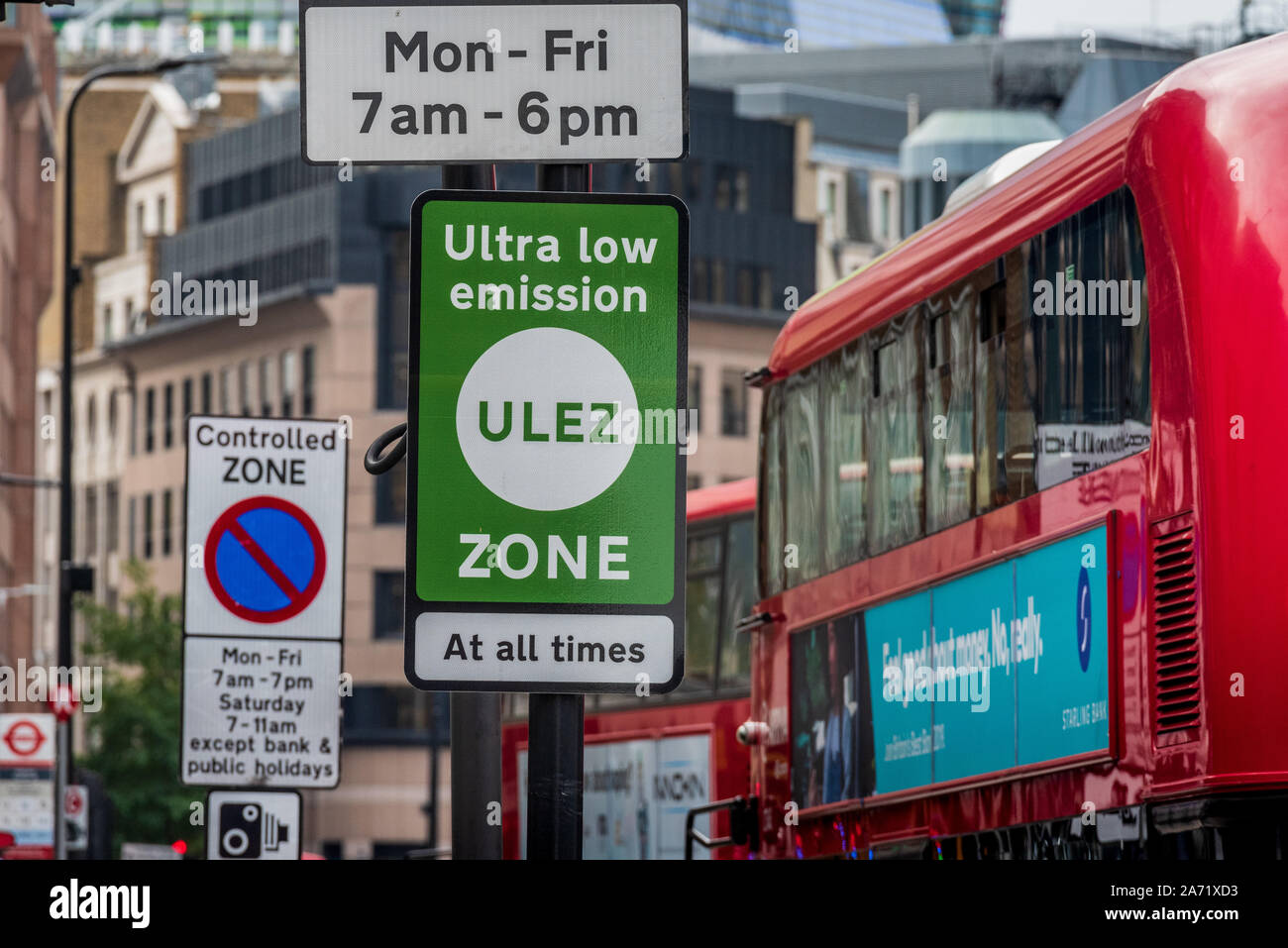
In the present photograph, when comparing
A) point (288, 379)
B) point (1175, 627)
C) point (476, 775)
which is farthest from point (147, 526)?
point (476, 775)

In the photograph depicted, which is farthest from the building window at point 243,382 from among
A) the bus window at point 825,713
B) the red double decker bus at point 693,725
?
the bus window at point 825,713

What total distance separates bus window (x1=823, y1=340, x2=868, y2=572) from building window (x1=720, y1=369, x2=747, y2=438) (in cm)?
7001

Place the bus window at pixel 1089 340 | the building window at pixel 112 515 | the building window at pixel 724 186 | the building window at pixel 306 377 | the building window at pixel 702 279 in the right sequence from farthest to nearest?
the building window at pixel 112 515
the building window at pixel 724 186
the building window at pixel 702 279
the building window at pixel 306 377
the bus window at pixel 1089 340

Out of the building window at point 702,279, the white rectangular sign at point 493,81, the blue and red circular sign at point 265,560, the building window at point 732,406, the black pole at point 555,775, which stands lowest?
the black pole at point 555,775

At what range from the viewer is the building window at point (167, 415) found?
87250 mm

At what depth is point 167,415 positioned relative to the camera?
287 feet

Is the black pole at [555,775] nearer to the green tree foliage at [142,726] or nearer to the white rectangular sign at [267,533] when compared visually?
the white rectangular sign at [267,533]

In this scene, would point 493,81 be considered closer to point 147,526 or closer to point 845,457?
point 845,457

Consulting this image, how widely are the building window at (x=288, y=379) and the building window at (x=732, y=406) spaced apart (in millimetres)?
13029

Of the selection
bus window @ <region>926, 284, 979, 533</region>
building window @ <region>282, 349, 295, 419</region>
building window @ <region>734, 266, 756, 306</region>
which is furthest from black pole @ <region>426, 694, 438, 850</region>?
bus window @ <region>926, 284, 979, 533</region>

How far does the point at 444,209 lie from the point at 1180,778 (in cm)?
441

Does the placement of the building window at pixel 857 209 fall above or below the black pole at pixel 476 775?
above

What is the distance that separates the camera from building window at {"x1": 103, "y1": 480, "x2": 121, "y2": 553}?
90.2m
